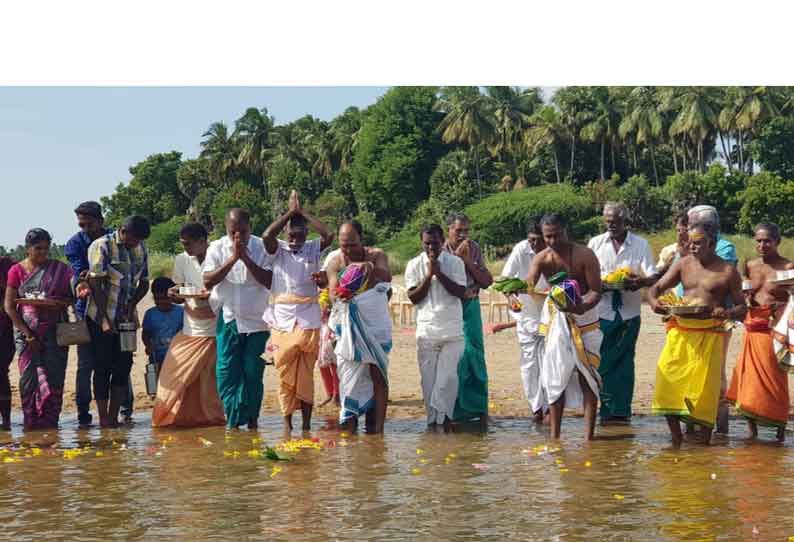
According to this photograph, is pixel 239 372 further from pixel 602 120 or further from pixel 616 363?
pixel 602 120

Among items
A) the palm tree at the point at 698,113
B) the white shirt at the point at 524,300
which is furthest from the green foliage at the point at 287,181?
the white shirt at the point at 524,300

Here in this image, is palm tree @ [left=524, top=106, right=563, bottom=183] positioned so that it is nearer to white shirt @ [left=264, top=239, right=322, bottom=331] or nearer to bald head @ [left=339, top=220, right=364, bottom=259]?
white shirt @ [left=264, top=239, right=322, bottom=331]

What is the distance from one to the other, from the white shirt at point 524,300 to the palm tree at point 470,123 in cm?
5142

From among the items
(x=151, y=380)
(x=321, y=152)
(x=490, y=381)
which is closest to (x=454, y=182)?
(x=321, y=152)

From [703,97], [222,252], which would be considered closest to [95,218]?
[222,252]

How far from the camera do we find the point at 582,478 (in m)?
6.75

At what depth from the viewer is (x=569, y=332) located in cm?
841

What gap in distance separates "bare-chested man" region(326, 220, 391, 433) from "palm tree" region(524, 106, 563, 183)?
52.0 metres

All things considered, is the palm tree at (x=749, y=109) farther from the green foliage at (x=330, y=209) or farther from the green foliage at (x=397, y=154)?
the green foliage at (x=330, y=209)

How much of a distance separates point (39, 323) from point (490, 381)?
17.0 feet

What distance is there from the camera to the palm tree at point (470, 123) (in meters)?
61.0

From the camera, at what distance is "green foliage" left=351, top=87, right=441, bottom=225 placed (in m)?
62.3

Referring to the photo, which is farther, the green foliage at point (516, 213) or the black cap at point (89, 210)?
the green foliage at point (516, 213)

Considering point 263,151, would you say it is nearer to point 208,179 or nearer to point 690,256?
point 208,179
